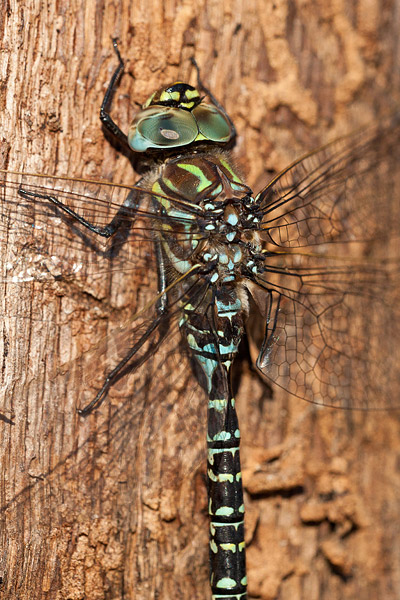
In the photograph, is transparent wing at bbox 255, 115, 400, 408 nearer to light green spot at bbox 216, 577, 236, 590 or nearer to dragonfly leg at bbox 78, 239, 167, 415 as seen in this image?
dragonfly leg at bbox 78, 239, 167, 415

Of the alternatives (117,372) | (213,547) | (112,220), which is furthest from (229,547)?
(112,220)

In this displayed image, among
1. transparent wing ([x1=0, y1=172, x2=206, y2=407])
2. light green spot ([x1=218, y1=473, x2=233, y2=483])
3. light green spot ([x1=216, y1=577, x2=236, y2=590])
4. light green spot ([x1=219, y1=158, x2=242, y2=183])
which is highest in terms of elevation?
light green spot ([x1=219, y1=158, x2=242, y2=183])

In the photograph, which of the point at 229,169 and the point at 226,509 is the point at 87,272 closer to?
the point at 229,169

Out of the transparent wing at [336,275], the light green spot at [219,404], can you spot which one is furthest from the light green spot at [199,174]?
the light green spot at [219,404]

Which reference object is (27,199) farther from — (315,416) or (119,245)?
(315,416)

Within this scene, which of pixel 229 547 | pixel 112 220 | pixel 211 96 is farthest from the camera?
pixel 211 96

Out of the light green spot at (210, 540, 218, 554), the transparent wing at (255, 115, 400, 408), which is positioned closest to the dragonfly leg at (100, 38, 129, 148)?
the transparent wing at (255, 115, 400, 408)

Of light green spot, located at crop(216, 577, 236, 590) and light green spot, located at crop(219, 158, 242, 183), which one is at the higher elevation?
light green spot, located at crop(219, 158, 242, 183)
